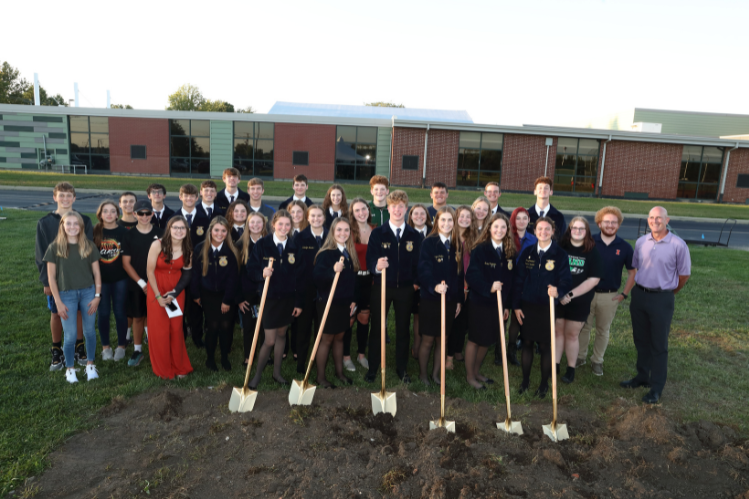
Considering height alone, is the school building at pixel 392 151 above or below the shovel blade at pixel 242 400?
above

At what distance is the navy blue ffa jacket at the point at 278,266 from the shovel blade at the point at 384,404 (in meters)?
1.57

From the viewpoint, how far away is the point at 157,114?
32656 mm

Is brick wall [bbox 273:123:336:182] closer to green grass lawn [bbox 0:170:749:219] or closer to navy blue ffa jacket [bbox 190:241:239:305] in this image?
green grass lawn [bbox 0:170:749:219]

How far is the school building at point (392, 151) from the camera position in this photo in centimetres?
3156

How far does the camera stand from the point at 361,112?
41.9 meters

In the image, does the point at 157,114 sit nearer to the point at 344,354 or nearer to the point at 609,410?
the point at 344,354

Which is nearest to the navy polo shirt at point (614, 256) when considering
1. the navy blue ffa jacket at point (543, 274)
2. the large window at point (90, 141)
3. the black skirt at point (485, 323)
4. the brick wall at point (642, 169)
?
the navy blue ffa jacket at point (543, 274)

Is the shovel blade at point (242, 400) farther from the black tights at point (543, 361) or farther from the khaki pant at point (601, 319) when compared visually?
the khaki pant at point (601, 319)

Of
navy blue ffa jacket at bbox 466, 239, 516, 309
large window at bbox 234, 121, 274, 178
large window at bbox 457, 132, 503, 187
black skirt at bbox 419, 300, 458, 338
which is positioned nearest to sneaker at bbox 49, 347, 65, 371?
black skirt at bbox 419, 300, 458, 338

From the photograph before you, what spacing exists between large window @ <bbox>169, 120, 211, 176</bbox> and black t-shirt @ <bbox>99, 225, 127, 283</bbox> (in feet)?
96.2

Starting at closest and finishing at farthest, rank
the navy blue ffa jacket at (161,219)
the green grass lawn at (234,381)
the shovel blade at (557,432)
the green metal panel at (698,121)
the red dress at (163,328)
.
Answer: the green grass lawn at (234,381), the shovel blade at (557,432), the red dress at (163,328), the navy blue ffa jacket at (161,219), the green metal panel at (698,121)

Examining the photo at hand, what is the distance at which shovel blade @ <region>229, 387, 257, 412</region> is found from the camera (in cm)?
488

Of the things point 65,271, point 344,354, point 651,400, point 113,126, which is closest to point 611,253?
point 651,400

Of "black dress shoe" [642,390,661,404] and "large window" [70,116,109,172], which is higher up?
"large window" [70,116,109,172]
